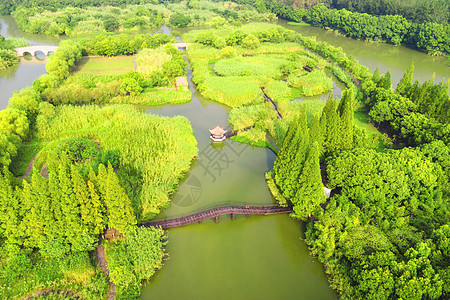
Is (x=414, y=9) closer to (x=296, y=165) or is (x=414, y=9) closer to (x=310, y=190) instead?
(x=296, y=165)

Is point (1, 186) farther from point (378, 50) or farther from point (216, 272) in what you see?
point (378, 50)

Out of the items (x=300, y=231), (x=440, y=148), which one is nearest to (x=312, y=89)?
(x=440, y=148)

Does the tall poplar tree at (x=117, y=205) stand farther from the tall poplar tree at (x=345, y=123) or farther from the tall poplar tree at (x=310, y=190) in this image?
the tall poplar tree at (x=345, y=123)

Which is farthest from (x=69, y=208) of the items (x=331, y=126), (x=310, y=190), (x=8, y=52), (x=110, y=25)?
(x=110, y=25)

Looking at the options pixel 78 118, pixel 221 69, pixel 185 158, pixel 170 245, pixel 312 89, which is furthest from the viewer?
pixel 221 69

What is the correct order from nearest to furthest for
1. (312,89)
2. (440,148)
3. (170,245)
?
(170,245) → (440,148) → (312,89)

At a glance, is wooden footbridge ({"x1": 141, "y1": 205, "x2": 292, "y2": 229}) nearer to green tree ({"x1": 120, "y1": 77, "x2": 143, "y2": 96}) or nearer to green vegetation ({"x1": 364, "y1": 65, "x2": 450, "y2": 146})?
green vegetation ({"x1": 364, "y1": 65, "x2": 450, "y2": 146})
